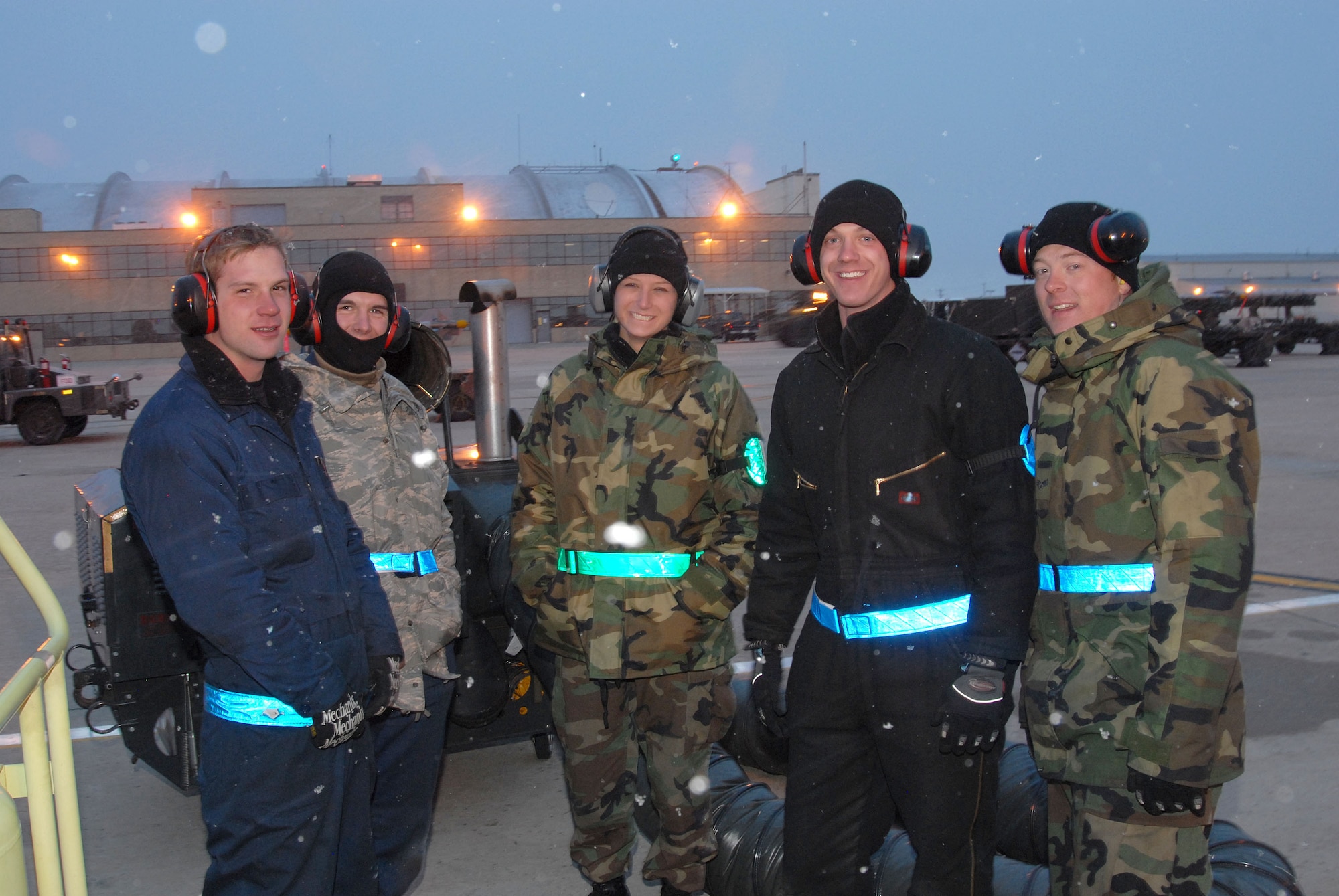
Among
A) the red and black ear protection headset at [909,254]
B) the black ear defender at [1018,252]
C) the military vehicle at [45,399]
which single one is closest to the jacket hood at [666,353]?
the red and black ear protection headset at [909,254]

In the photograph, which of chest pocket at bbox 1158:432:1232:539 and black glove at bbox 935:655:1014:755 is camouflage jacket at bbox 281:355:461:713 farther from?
chest pocket at bbox 1158:432:1232:539

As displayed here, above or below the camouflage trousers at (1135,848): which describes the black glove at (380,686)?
above

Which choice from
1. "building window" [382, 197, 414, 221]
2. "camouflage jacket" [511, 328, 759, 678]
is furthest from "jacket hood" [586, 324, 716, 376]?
"building window" [382, 197, 414, 221]

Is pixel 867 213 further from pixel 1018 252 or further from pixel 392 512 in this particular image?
pixel 392 512

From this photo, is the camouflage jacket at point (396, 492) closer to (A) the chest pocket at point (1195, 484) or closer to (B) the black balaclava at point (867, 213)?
(B) the black balaclava at point (867, 213)

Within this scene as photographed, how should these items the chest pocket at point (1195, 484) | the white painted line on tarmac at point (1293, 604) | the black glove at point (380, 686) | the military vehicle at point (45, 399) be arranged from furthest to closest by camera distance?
the military vehicle at point (45, 399)
the white painted line on tarmac at point (1293, 604)
the black glove at point (380, 686)
the chest pocket at point (1195, 484)

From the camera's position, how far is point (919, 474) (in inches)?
99.4

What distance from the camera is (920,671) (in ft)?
8.18

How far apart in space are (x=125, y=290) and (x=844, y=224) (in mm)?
61678

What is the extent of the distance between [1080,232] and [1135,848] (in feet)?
4.67

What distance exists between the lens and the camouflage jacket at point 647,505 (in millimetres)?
3055

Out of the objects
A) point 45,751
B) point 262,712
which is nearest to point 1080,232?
point 262,712

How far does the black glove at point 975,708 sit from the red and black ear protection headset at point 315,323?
77.4 inches

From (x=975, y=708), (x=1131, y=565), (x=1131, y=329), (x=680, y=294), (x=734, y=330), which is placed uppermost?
(x=680, y=294)
